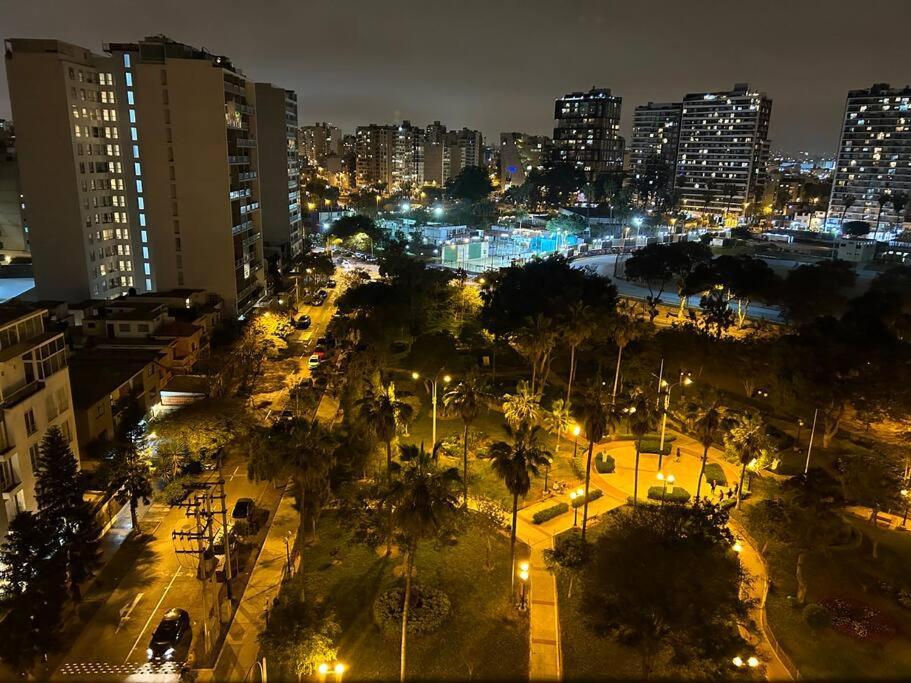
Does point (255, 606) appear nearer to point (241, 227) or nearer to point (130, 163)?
point (241, 227)

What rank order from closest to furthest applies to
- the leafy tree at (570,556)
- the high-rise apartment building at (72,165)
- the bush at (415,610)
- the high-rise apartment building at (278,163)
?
the bush at (415,610) < the leafy tree at (570,556) < the high-rise apartment building at (72,165) < the high-rise apartment building at (278,163)

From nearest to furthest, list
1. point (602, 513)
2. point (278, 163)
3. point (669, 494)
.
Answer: point (602, 513) < point (669, 494) < point (278, 163)

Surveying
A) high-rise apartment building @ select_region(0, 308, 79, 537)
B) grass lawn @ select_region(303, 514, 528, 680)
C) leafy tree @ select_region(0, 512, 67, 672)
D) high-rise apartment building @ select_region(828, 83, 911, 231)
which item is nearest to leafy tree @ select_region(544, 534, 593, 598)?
grass lawn @ select_region(303, 514, 528, 680)

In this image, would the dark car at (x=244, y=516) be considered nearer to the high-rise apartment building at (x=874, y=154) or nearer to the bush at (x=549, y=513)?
the bush at (x=549, y=513)

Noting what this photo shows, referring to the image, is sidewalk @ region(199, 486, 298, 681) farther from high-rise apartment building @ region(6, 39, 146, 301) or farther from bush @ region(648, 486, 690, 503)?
high-rise apartment building @ region(6, 39, 146, 301)

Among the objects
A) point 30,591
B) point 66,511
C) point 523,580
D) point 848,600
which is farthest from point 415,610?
point 848,600

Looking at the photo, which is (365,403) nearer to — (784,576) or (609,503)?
(609,503)

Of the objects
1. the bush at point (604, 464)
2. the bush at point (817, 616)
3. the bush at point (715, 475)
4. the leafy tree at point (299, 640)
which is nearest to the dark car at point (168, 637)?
the leafy tree at point (299, 640)

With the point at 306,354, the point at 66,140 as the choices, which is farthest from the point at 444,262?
the point at 66,140
